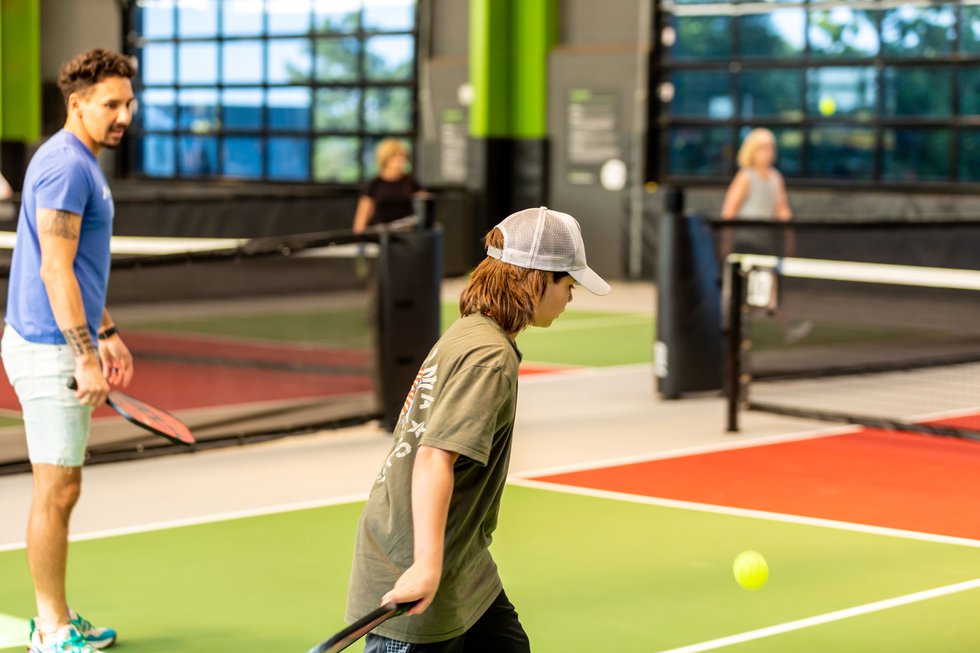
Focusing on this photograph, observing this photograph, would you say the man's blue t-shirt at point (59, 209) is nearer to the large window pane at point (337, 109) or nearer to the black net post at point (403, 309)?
the black net post at point (403, 309)

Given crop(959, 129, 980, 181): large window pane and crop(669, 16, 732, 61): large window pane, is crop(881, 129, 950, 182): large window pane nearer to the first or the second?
crop(959, 129, 980, 181): large window pane

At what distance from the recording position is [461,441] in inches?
127

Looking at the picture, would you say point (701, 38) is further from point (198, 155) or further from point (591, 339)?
point (198, 155)

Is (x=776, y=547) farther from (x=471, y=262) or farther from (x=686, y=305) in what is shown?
(x=471, y=262)

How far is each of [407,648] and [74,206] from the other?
2.15 metres

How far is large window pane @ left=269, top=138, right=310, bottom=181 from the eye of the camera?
2473 centimetres

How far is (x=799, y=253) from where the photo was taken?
493 inches

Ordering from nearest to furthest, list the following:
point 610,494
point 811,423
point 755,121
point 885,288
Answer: point 610,494, point 811,423, point 885,288, point 755,121

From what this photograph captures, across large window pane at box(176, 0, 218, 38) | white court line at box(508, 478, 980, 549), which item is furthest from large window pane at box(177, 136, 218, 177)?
white court line at box(508, 478, 980, 549)

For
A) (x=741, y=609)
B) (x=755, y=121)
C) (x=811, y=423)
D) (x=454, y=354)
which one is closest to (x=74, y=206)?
(x=454, y=354)

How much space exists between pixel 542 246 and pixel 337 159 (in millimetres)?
21269

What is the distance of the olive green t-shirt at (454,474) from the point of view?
10.7 feet

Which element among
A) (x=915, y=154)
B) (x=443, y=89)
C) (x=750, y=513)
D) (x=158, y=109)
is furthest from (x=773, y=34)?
(x=750, y=513)

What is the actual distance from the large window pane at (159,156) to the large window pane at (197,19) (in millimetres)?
1828
